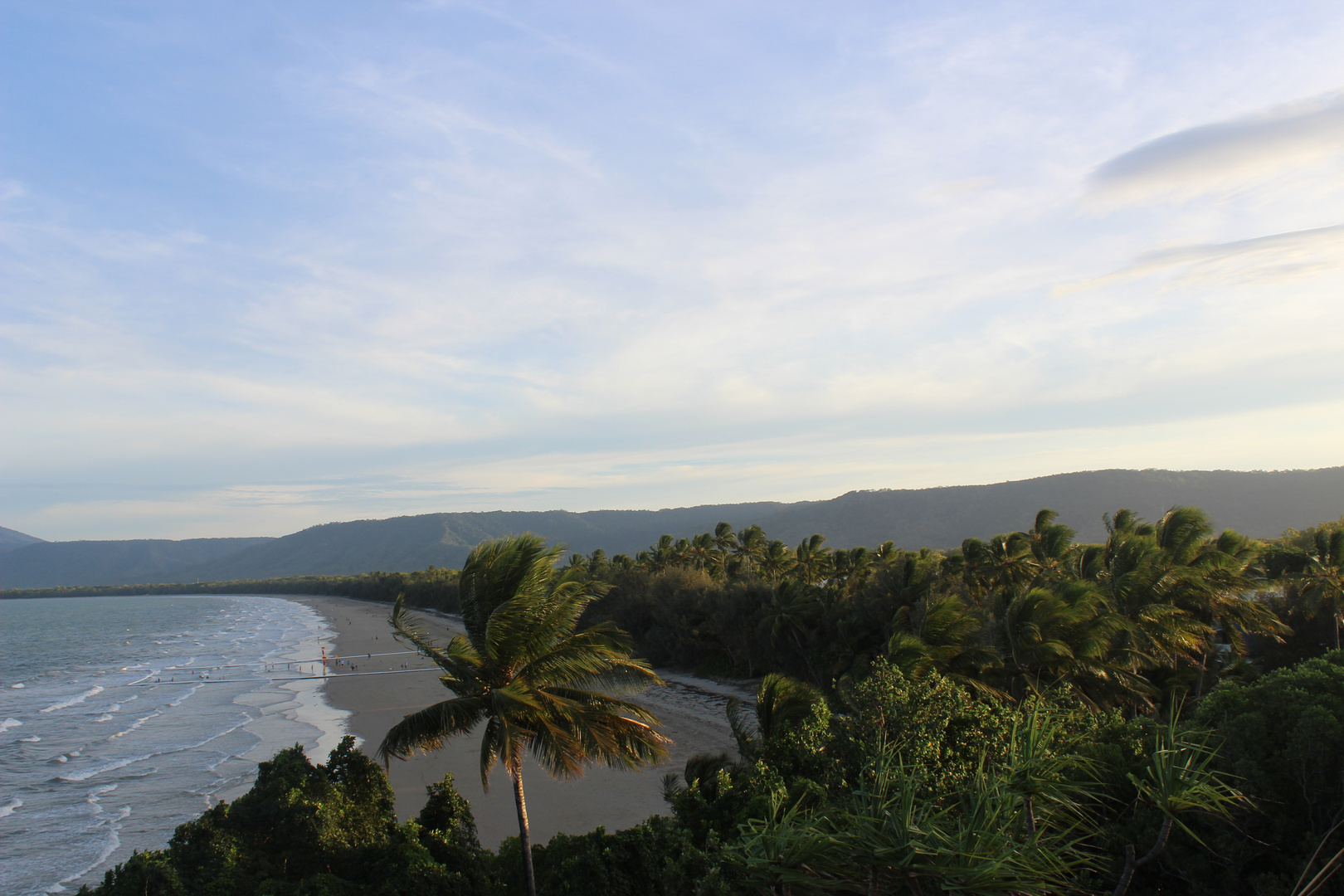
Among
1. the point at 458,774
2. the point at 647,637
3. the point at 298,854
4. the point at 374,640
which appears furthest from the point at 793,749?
the point at 374,640

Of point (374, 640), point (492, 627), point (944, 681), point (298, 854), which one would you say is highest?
point (492, 627)

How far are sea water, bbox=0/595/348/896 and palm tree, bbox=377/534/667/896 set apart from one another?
1445 cm

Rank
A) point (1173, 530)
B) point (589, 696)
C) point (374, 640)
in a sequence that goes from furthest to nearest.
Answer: point (374, 640)
point (1173, 530)
point (589, 696)

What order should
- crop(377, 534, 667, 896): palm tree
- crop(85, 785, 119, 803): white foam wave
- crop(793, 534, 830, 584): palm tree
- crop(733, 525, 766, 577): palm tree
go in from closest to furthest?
crop(377, 534, 667, 896): palm tree, crop(85, 785, 119, 803): white foam wave, crop(793, 534, 830, 584): palm tree, crop(733, 525, 766, 577): palm tree

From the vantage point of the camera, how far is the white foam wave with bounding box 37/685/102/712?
4466 centimetres

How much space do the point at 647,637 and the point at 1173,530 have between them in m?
32.9

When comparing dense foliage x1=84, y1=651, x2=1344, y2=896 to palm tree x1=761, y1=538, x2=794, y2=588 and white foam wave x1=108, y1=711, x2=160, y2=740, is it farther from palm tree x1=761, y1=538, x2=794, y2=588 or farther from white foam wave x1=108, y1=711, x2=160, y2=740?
palm tree x1=761, y1=538, x2=794, y2=588

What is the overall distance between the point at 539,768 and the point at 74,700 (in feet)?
125

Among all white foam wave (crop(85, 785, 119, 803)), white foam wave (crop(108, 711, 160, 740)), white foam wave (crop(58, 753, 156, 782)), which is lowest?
white foam wave (crop(108, 711, 160, 740))

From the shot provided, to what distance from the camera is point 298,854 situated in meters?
14.2

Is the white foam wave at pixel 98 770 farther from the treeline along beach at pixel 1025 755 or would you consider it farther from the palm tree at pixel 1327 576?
the palm tree at pixel 1327 576

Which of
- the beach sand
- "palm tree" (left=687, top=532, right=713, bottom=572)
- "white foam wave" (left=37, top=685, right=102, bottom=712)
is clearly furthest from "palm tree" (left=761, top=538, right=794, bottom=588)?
"white foam wave" (left=37, top=685, right=102, bottom=712)

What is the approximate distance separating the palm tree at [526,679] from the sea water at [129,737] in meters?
14.5

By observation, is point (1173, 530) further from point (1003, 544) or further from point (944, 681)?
point (944, 681)
